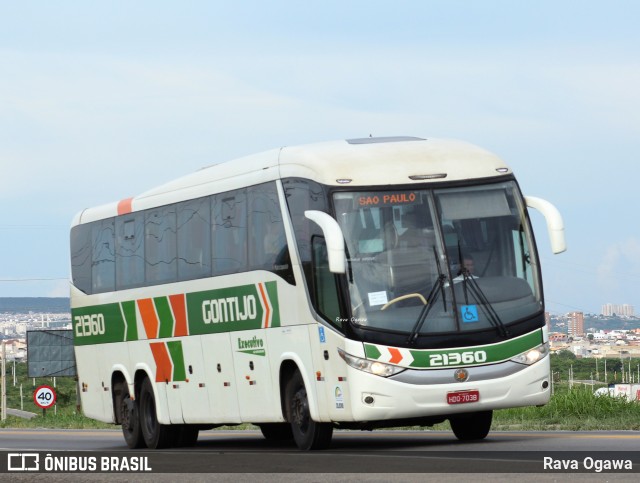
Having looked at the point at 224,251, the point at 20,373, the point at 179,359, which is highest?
the point at 224,251

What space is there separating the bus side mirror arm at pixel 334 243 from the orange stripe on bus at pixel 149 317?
6.68 meters

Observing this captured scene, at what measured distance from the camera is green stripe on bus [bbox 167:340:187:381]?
23.4 m

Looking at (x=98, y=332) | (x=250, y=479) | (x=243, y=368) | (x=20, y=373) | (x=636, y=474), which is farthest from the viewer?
(x=20, y=373)

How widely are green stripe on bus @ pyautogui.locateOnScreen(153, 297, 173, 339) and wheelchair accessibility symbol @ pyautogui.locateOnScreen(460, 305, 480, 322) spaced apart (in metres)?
6.62

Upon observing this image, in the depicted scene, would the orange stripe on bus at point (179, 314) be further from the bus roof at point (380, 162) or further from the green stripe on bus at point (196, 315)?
the bus roof at point (380, 162)

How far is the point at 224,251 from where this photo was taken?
2145 cm

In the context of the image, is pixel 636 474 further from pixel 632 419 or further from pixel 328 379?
pixel 632 419

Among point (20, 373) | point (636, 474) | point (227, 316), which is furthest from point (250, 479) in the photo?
point (20, 373)

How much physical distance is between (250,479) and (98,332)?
40.2 feet

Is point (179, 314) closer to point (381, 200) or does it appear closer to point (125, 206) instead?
point (125, 206)

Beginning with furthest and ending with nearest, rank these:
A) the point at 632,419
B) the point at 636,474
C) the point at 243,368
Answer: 1. the point at 632,419
2. the point at 243,368
3. the point at 636,474

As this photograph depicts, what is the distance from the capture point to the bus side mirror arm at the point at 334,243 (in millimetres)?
17719

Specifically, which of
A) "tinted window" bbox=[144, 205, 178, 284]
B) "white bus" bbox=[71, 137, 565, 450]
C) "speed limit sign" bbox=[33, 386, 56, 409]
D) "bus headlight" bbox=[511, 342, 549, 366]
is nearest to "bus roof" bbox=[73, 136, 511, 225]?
"white bus" bbox=[71, 137, 565, 450]

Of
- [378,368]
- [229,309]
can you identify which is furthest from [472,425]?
[229,309]
